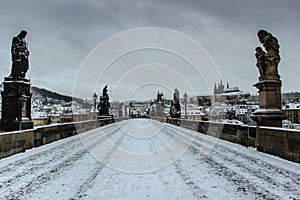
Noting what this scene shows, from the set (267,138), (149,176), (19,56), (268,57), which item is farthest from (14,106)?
(268,57)

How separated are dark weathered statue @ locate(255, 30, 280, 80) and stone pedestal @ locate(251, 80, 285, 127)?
255 millimetres

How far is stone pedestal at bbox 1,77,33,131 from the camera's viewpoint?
9.33 m

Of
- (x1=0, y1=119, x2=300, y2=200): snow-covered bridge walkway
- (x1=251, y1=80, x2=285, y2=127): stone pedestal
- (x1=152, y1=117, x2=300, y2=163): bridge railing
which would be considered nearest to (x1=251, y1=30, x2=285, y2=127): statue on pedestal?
(x1=251, y1=80, x2=285, y2=127): stone pedestal

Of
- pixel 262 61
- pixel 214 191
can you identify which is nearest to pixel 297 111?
pixel 262 61

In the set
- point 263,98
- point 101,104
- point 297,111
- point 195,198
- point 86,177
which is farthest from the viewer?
point 297,111

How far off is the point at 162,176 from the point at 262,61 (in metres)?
6.25

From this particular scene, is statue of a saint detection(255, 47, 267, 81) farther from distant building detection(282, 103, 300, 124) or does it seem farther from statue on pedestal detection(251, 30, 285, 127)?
distant building detection(282, 103, 300, 124)

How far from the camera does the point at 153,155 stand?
829cm

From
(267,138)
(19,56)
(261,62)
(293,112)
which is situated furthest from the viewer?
(293,112)

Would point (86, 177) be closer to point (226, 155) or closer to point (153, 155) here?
point (153, 155)

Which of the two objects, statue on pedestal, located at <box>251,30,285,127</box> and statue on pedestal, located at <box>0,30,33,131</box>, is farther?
statue on pedestal, located at <box>0,30,33,131</box>

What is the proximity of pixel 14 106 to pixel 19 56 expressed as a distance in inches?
71.9

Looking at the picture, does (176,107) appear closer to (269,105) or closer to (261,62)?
(261,62)

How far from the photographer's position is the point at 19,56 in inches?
384
